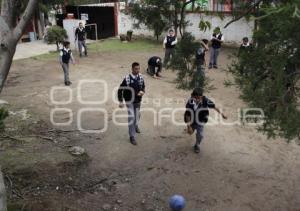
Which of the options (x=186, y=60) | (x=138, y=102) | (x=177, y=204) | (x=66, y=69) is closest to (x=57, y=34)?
(x=66, y=69)

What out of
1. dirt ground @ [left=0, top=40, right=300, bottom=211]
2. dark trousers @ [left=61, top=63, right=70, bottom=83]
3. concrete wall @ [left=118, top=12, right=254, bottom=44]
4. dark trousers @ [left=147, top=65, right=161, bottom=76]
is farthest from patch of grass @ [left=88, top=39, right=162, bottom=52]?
dirt ground @ [left=0, top=40, right=300, bottom=211]

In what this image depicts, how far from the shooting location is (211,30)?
2228 centimetres

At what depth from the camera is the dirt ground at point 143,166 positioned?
7598mm

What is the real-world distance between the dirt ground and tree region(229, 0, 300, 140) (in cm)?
274

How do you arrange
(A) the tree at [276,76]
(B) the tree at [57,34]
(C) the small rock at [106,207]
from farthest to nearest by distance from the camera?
(B) the tree at [57,34]
(C) the small rock at [106,207]
(A) the tree at [276,76]

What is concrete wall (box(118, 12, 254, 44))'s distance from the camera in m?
21.0

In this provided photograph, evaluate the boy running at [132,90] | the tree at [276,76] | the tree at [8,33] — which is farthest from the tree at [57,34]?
the tree at [276,76]

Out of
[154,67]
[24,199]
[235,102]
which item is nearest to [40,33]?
[154,67]

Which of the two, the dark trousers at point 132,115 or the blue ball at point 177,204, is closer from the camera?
the blue ball at point 177,204

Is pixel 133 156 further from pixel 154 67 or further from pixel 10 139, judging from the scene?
pixel 154 67

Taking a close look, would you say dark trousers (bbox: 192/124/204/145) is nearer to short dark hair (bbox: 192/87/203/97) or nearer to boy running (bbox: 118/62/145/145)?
short dark hair (bbox: 192/87/203/97)

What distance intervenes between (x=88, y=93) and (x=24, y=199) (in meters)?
6.57

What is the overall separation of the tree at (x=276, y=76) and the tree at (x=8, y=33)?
2.90m

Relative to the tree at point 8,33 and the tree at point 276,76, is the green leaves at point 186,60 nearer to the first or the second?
the tree at point 276,76
